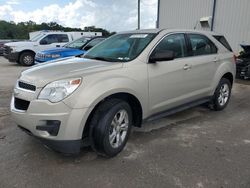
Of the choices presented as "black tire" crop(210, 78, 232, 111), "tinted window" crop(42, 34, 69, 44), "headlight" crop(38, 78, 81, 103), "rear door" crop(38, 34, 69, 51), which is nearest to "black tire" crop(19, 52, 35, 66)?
"rear door" crop(38, 34, 69, 51)

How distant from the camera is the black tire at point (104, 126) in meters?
3.13

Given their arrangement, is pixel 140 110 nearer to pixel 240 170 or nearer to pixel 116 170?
pixel 116 170

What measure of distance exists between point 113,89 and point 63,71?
66 centimetres

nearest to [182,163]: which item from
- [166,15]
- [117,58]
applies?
[117,58]

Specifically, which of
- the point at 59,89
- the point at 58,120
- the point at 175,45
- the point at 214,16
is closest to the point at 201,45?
the point at 175,45

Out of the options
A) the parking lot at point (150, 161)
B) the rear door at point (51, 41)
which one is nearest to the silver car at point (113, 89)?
the parking lot at point (150, 161)

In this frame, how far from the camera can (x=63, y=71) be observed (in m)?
3.22

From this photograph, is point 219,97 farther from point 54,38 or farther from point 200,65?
point 54,38

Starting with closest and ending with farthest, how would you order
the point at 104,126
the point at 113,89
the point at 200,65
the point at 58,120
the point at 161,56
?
the point at 58,120, the point at 104,126, the point at 113,89, the point at 161,56, the point at 200,65

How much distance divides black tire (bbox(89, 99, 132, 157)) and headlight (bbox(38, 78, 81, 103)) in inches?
17.0

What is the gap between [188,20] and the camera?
47.9 feet

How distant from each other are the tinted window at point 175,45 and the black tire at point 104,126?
1.23 meters

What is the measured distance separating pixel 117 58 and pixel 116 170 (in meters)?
1.60

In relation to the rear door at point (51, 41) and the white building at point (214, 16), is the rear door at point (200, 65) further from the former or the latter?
the rear door at point (51, 41)
